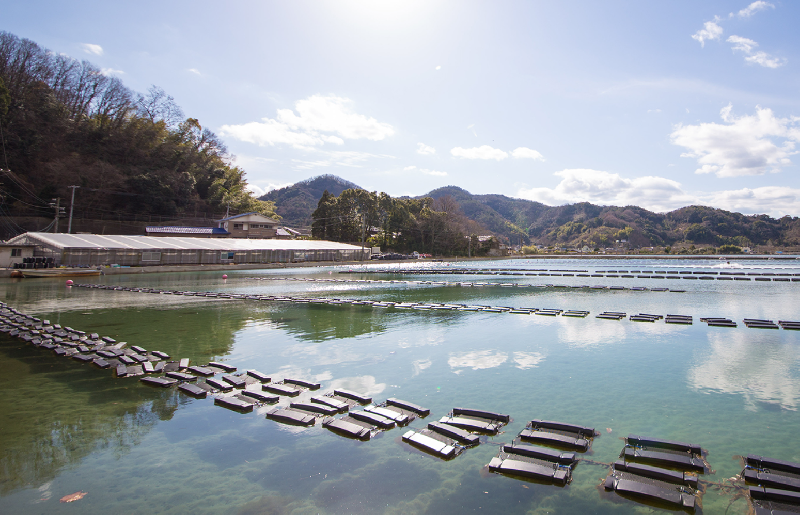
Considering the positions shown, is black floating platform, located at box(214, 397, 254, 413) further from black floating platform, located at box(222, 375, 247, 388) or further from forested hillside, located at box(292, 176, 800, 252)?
forested hillside, located at box(292, 176, 800, 252)

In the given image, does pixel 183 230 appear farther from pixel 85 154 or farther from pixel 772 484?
pixel 772 484

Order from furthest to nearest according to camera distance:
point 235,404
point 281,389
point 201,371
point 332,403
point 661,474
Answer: point 201,371, point 281,389, point 235,404, point 332,403, point 661,474

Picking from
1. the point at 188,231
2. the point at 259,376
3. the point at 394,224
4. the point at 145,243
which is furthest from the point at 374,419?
the point at 394,224

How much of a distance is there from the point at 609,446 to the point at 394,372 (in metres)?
4.57

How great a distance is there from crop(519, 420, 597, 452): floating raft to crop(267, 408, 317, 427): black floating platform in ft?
10.2

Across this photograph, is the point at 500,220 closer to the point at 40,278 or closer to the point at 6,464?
the point at 40,278

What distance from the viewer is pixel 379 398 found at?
24.7 ft

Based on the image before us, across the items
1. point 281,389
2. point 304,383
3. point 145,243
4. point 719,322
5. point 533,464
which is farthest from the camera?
point 145,243

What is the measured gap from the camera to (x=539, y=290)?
2838 centimetres

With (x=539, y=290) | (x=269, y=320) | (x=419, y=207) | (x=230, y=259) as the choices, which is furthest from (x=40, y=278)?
(x=419, y=207)

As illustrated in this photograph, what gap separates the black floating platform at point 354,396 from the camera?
283 inches

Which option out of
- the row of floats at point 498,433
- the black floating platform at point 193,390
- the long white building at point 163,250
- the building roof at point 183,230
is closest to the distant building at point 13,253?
the long white building at point 163,250

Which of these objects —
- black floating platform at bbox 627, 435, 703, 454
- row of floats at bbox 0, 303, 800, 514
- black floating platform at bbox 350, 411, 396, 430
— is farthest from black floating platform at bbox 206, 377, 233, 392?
black floating platform at bbox 627, 435, 703, 454

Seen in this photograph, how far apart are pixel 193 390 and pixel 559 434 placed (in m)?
6.26
